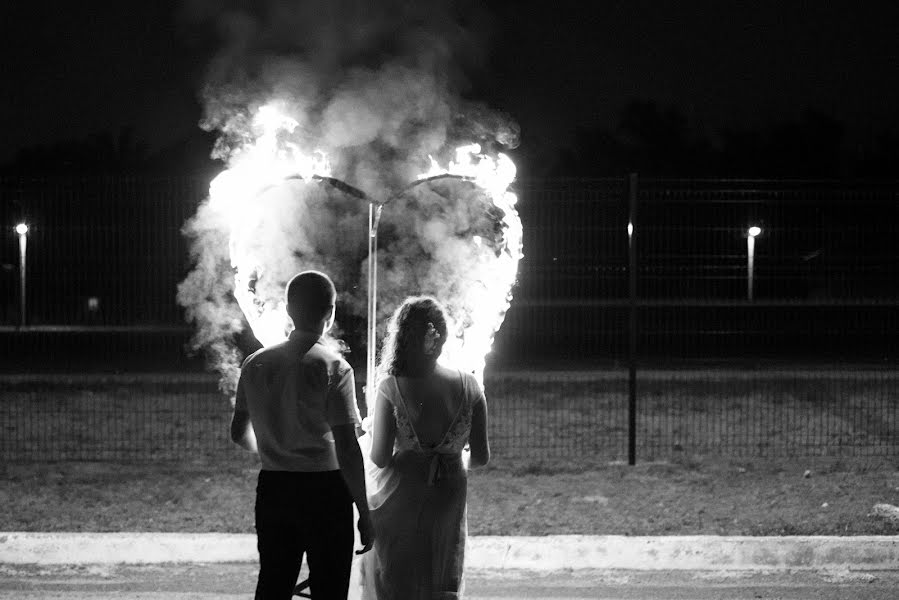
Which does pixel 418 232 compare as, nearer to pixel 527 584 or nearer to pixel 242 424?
pixel 527 584

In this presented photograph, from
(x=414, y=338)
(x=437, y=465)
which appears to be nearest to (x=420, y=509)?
(x=437, y=465)

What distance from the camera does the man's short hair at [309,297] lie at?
408 cm

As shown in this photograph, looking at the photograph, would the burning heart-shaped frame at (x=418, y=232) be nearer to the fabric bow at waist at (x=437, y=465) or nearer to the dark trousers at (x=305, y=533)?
the fabric bow at waist at (x=437, y=465)

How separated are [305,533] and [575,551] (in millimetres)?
3239

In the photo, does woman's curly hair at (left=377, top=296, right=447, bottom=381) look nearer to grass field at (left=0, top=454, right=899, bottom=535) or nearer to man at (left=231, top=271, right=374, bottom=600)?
man at (left=231, top=271, right=374, bottom=600)

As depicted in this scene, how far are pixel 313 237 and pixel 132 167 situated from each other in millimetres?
15644

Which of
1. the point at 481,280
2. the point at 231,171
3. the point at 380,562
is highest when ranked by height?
the point at 231,171

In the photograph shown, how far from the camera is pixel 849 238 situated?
1164 centimetres

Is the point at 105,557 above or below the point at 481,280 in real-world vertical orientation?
below

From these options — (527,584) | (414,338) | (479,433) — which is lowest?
(527,584)

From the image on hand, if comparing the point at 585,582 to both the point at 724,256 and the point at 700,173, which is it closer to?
the point at 724,256

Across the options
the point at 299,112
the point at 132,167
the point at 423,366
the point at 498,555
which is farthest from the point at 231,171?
the point at 132,167

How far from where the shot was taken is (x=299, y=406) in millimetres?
3943

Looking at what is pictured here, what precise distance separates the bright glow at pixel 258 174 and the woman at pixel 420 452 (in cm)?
169
